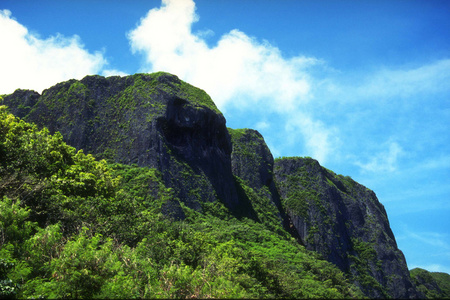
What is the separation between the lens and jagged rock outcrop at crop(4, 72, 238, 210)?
54.4 metres

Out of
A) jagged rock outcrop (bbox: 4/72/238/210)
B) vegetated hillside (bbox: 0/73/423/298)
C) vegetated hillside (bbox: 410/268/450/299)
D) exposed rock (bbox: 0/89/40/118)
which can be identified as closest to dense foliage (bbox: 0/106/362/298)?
vegetated hillside (bbox: 0/73/423/298)

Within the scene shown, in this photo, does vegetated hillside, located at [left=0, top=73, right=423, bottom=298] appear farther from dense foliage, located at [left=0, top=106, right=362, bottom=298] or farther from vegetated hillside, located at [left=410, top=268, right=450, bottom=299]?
vegetated hillside, located at [left=410, top=268, right=450, bottom=299]

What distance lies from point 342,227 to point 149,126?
2178 inches

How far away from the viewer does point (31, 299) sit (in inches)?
596

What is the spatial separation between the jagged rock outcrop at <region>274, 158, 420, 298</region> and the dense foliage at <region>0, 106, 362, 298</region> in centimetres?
3292

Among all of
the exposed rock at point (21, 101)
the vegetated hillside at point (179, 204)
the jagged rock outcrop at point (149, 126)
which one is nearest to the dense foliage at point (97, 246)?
the vegetated hillside at point (179, 204)

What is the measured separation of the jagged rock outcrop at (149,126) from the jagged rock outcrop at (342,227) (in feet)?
79.1

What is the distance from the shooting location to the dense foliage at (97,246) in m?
15.8

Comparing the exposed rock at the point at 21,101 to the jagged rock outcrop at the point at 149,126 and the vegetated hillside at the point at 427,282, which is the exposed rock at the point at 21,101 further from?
the vegetated hillside at the point at 427,282

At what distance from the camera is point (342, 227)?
8400 cm

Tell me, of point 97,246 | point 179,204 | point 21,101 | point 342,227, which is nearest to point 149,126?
point 179,204

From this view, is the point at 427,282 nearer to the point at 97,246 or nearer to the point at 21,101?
the point at 97,246

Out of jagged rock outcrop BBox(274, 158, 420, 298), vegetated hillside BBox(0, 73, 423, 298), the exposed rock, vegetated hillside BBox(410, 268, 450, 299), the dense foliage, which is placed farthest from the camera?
vegetated hillside BBox(410, 268, 450, 299)

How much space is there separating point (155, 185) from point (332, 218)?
5175cm
